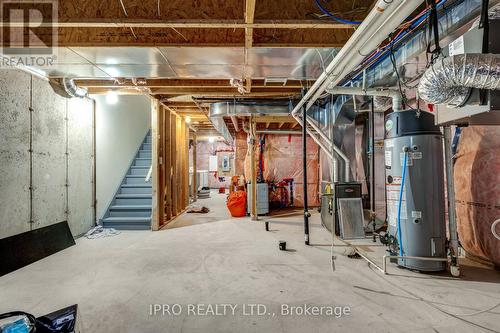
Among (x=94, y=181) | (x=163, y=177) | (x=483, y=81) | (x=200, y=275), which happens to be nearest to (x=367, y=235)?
(x=200, y=275)

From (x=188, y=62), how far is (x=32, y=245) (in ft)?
9.73

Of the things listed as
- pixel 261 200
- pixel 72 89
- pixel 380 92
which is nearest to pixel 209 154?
pixel 261 200

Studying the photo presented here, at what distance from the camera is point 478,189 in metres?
2.79

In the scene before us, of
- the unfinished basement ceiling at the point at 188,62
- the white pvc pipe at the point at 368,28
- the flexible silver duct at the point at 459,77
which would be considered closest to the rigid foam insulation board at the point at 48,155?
the unfinished basement ceiling at the point at 188,62

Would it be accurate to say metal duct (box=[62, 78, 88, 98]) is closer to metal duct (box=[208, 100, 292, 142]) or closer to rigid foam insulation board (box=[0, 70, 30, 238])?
rigid foam insulation board (box=[0, 70, 30, 238])

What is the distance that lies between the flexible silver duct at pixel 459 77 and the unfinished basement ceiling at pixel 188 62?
4.28ft

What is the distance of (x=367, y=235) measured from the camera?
4.04 meters

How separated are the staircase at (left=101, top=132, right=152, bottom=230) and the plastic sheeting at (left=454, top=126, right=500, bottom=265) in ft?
15.5

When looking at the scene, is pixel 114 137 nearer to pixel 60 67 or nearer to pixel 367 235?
pixel 60 67

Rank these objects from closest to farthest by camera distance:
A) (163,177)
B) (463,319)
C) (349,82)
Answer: (463,319), (349,82), (163,177)

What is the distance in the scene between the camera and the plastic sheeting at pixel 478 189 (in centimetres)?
263

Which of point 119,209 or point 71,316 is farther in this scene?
point 119,209

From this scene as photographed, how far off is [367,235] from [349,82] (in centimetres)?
241

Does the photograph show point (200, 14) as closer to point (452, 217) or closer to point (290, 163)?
point (452, 217)
